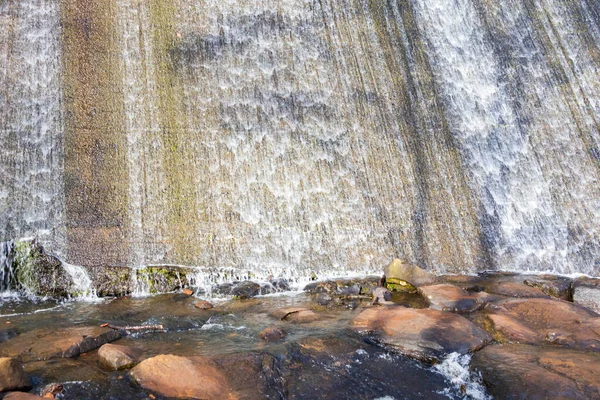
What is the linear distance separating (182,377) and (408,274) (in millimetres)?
4525

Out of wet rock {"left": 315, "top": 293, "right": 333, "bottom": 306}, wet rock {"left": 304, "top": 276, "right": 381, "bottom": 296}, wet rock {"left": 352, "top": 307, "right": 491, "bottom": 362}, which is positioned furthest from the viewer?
wet rock {"left": 304, "top": 276, "right": 381, "bottom": 296}

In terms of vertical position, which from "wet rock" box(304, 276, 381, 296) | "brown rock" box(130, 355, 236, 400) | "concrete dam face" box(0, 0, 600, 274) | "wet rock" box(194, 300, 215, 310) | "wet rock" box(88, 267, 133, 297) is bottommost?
"brown rock" box(130, 355, 236, 400)

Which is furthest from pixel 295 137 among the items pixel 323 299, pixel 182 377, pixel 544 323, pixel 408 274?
pixel 182 377

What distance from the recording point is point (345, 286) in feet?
26.4

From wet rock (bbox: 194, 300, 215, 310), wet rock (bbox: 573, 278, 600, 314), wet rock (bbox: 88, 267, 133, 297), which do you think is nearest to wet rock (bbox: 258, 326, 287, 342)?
wet rock (bbox: 194, 300, 215, 310)

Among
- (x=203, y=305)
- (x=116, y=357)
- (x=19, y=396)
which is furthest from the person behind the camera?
(x=203, y=305)

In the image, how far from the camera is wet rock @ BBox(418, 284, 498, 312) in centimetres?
645

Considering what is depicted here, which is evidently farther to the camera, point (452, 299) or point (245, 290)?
point (245, 290)

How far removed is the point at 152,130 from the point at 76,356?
17.8ft

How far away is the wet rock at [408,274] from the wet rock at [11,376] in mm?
5277

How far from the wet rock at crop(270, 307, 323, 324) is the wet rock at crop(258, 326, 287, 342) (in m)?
0.61

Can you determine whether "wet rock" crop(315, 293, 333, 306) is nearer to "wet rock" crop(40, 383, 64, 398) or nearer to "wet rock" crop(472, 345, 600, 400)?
"wet rock" crop(472, 345, 600, 400)

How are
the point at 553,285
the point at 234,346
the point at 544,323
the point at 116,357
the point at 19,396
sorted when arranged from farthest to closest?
the point at 553,285 → the point at 544,323 → the point at 234,346 → the point at 116,357 → the point at 19,396

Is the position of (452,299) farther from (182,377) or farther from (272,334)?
(182,377)
